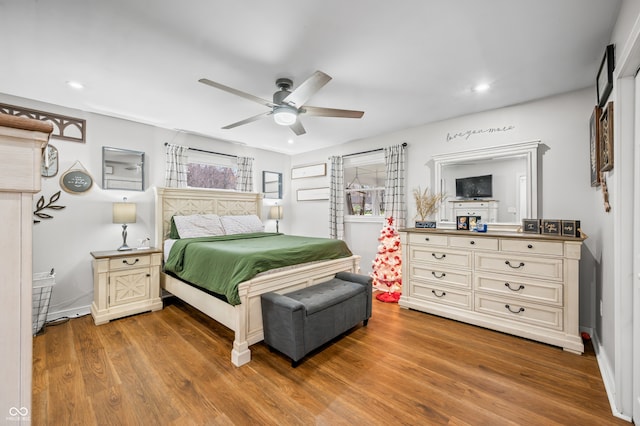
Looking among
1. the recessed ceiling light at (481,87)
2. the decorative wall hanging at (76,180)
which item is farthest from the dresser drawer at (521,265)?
the decorative wall hanging at (76,180)

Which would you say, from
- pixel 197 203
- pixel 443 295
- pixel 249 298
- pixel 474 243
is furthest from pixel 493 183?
pixel 197 203

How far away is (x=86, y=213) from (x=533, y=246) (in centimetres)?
517

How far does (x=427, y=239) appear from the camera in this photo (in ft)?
11.3

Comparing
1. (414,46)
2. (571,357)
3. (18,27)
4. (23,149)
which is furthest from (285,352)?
(18,27)

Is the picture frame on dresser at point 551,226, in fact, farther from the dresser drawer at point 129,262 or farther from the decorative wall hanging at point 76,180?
the decorative wall hanging at point 76,180

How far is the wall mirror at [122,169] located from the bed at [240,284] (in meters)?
0.34

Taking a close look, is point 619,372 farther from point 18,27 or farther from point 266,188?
point 266,188

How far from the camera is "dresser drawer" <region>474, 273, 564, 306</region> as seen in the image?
260 centimetres

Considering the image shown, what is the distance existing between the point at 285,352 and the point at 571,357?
2.49 m

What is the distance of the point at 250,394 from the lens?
6.39 feet

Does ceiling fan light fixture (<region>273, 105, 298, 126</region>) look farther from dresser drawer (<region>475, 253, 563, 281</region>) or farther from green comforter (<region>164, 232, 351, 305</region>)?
dresser drawer (<region>475, 253, 563, 281</region>)

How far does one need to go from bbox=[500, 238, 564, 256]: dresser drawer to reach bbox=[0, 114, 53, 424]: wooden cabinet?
3449 mm

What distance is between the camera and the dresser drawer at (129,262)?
3.25 m

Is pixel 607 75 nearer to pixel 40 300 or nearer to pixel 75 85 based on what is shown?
pixel 75 85
